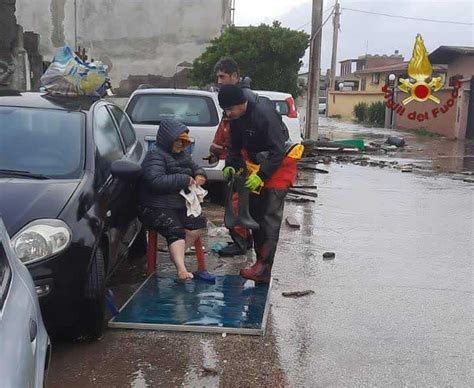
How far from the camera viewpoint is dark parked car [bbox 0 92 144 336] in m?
3.92

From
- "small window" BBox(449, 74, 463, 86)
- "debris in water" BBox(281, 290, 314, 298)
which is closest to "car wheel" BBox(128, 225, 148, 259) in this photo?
"debris in water" BBox(281, 290, 314, 298)

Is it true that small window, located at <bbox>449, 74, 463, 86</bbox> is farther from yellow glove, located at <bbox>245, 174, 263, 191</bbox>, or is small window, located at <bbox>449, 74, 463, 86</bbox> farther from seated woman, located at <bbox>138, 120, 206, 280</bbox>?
yellow glove, located at <bbox>245, 174, 263, 191</bbox>

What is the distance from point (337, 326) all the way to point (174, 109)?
520 cm

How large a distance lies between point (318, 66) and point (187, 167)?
50.0 ft

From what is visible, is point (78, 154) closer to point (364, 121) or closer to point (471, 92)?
point (471, 92)

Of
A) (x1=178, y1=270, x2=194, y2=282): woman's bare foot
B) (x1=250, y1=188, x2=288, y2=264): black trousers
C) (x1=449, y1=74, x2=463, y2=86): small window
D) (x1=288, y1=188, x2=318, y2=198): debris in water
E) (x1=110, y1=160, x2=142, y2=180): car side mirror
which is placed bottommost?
(x1=288, y1=188, x2=318, y2=198): debris in water

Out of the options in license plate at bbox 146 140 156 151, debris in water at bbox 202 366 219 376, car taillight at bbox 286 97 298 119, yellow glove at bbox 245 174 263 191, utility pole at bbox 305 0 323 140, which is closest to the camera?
debris in water at bbox 202 366 219 376

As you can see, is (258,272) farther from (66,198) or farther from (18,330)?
(18,330)

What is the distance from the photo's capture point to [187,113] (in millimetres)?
9328

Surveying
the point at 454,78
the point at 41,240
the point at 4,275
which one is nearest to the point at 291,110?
the point at 41,240

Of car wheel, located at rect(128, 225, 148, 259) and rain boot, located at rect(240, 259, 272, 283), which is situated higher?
rain boot, located at rect(240, 259, 272, 283)

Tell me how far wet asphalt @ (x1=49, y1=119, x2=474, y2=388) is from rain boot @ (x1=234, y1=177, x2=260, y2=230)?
70 centimetres

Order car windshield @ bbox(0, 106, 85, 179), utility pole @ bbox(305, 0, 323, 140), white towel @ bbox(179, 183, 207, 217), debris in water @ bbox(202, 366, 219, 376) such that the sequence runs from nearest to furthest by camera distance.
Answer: debris in water @ bbox(202, 366, 219, 376) < car windshield @ bbox(0, 106, 85, 179) < white towel @ bbox(179, 183, 207, 217) < utility pole @ bbox(305, 0, 323, 140)

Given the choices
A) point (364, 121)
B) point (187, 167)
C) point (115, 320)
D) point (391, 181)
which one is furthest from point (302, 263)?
point (364, 121)
